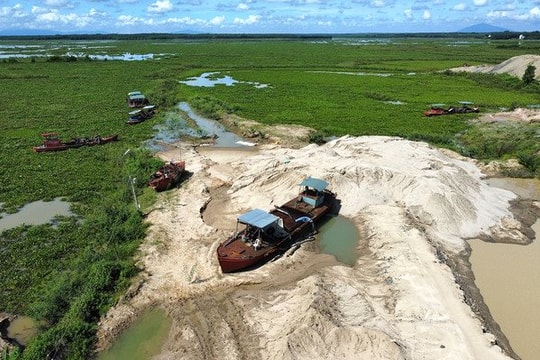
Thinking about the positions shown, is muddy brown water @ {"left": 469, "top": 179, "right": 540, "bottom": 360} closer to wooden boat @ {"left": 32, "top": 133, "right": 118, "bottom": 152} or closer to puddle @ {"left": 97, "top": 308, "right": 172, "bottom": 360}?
puddle @ {"left": 97, "top": 308, "right": 172, "bottom": 360}

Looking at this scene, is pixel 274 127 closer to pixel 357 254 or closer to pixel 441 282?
pixel 357 254

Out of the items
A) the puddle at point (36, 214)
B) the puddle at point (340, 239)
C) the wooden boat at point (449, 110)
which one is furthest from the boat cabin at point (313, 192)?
the wooden boat at point (449, 110)

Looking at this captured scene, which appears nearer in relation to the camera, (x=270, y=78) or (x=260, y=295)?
(x=260, y=295)

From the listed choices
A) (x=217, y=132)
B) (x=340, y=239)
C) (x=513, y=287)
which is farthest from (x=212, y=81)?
(x=513, y=287)

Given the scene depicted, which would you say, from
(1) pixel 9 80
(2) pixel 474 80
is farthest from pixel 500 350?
(1) pixel 9 80

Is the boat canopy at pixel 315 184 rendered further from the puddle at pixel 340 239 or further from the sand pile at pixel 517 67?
the sand pile at pixel 517 67

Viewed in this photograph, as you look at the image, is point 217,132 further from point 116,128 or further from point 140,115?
point 116,128
